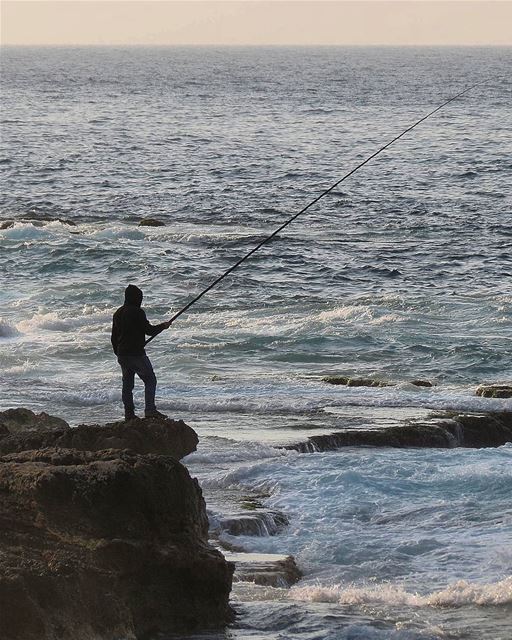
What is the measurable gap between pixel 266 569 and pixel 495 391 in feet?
20.8

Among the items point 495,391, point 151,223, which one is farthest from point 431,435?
point 151,223

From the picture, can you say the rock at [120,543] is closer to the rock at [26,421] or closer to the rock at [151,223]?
the rock at [26,421]

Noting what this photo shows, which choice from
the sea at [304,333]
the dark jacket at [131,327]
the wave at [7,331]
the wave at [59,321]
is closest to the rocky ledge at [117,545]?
the sea at [304,333]

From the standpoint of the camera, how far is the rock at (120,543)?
7941 mm

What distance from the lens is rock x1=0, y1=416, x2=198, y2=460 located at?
34.5ft

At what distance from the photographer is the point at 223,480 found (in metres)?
11.6

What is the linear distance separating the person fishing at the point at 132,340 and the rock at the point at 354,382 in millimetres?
4412

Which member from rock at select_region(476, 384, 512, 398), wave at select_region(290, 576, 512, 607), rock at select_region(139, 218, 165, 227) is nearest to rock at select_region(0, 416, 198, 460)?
wave at select_region(290, 576, 512, 607)

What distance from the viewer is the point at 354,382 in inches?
628

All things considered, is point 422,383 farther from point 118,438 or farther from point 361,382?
point 118,438

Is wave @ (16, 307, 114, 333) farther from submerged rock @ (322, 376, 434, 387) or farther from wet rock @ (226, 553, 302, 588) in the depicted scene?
wet rock @ (226, 553, 302, 588)

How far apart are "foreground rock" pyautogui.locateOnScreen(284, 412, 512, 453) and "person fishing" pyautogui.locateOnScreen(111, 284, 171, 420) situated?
159cm

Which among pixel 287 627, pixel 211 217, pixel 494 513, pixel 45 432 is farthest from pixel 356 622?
pixel 211 217

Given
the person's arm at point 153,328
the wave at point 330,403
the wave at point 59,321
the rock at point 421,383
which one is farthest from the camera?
Answer: the wave at point 59,321
